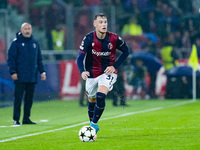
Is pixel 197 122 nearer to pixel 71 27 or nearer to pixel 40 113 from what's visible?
pixel 40 113

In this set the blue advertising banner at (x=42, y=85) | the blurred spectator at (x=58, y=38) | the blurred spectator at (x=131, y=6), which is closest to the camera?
the blue advertising banner at (x=42, y=85)

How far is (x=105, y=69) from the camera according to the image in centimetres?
966

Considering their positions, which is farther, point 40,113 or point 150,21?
point 150,21

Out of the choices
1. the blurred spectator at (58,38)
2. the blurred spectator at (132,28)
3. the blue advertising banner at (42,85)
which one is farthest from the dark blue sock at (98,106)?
the blurred spectator at (132,28)

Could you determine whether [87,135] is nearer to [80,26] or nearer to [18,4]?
[80,26]

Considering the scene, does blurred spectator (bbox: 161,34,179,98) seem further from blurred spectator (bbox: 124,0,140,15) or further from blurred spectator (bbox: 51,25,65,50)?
blurred spectator (bbox: 51,25,65,50)

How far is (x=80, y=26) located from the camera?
857 inches

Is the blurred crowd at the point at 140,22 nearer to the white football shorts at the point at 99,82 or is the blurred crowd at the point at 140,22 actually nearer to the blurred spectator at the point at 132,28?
the blurred spectator at the point at 132,28

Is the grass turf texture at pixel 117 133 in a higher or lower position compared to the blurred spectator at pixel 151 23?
lower

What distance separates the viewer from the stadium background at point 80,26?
2114 centimetres

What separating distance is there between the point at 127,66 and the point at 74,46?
217 cm

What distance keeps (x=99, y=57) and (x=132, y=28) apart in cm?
1395

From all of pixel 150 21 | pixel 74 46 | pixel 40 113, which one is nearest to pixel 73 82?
pixel 74 46

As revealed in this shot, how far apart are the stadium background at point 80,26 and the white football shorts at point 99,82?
978 cm
